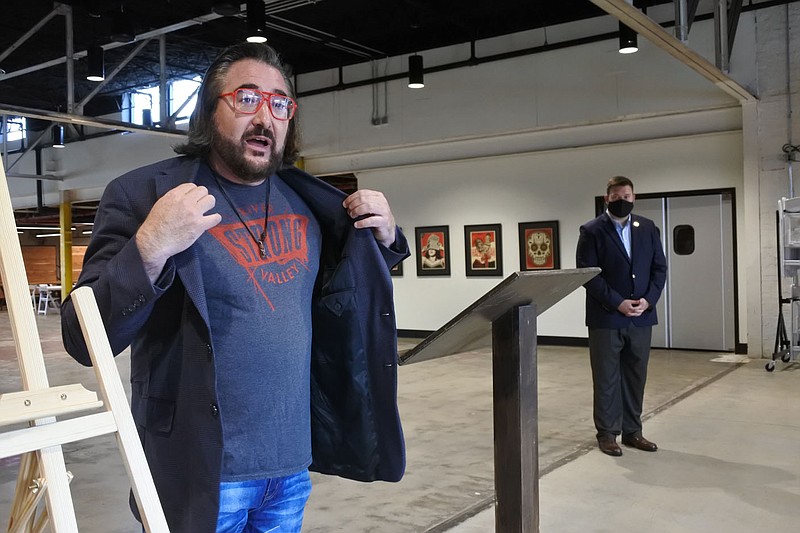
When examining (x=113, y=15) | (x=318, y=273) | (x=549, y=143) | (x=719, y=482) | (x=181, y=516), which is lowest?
(x=719, y=482)

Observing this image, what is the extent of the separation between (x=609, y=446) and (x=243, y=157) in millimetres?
3806

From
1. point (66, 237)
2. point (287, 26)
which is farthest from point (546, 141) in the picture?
point (66, 237)

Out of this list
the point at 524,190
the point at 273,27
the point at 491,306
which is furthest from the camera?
the point at 524,190

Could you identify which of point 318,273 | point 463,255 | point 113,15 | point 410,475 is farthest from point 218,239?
point 463,255

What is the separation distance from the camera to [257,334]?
153 cm

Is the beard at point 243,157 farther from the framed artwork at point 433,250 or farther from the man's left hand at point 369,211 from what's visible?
the framed artwork at point 433,250

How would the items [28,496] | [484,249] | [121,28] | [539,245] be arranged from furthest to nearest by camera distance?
1. [484,249]
2. [539,245]
3. [121,28]
4. [28,496]

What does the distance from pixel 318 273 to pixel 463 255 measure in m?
9.84

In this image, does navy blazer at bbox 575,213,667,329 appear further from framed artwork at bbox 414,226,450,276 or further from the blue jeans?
framed artwork at bbox 414,226,450,276

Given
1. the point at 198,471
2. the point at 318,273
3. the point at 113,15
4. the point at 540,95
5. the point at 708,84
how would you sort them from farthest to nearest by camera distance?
1. the point at 540,95
2. the point at 708,84
3. the point at 113,15
4. the point at 318,273
5. the point at 198,471

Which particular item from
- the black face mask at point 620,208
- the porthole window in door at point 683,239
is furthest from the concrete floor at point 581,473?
the porthole window in door at point 683,239

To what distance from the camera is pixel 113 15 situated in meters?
8.57

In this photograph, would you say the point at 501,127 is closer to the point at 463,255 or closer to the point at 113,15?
the point at 463,255

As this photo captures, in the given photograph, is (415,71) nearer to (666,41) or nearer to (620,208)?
(666,41)
